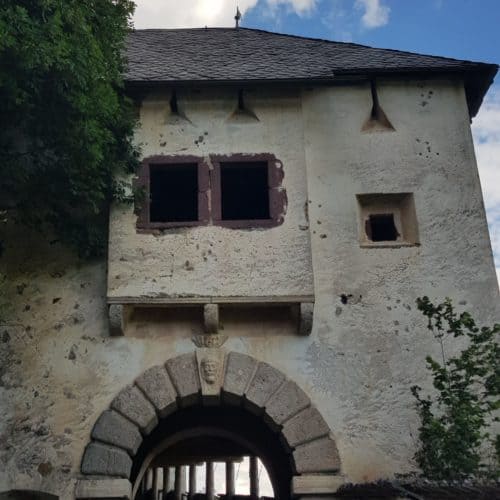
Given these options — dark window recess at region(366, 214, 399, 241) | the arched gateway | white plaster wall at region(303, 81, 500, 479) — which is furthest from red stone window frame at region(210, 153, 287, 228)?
the arched gateway

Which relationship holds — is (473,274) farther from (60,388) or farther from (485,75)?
(60,388)

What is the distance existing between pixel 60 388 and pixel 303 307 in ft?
8.73

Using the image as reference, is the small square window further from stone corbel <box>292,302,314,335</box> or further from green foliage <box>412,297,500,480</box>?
stone corbel <box>292,302,314,335</box>

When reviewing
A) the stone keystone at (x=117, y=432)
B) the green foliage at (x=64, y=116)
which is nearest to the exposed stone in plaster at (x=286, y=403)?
the stone keystone at (x=117, y=432)

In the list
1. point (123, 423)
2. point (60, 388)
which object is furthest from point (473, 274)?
point (60, 388)

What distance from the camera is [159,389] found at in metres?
7.77

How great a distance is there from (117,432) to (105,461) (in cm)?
30

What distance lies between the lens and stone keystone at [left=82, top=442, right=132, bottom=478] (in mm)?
7391

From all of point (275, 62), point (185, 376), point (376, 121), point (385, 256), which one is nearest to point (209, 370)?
Result: point (185, 376)

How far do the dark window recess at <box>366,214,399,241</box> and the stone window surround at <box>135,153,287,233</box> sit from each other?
1.16 metres

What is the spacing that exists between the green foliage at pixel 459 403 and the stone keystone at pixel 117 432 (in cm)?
284

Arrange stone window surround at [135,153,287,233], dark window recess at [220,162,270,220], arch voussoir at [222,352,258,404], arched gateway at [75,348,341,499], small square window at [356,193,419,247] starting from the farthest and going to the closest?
dark window recess at [220,162,270,220], small square window at [356,193,419,247], stone window surround at [135,153,287,233], arch voussoir at [222,352,258,404], arched gateway at [75,348,341,499]

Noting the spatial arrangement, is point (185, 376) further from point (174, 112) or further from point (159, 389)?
point (174, 112)

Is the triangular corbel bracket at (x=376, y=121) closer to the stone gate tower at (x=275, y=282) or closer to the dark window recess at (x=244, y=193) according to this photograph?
the stone gate tower at (x=275, y=282)
